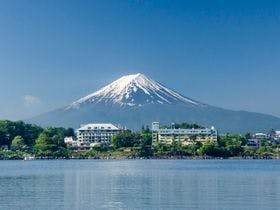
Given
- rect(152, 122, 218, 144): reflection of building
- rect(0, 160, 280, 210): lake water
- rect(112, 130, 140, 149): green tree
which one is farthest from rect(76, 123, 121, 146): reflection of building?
rect(0, 160, 280, 210): lake water

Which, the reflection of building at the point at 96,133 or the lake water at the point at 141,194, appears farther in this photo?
the reflection of building at the point at 96,133

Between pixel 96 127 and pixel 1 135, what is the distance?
2434cm

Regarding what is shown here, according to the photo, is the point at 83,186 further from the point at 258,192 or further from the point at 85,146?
the point at 85,146

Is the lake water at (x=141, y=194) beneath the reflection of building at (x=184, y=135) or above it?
beneath

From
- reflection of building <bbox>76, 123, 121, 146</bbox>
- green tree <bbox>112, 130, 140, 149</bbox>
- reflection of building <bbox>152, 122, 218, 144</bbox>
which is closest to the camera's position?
green tree <bbox>112, 130, 140, 149</bbox>

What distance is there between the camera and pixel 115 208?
2355 cm

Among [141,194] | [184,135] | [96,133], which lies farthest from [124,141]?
[141,194]

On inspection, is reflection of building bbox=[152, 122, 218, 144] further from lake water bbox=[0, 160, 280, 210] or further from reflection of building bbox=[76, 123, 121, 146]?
lake water bbox=[0, 160, 280, 210]

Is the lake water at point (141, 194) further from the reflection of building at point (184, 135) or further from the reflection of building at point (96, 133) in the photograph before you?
the reflection of building at point (96, 133)

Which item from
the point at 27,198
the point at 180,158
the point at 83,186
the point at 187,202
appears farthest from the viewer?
the point at 180,158

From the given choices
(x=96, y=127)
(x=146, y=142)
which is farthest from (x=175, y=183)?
(x=96, y=127)

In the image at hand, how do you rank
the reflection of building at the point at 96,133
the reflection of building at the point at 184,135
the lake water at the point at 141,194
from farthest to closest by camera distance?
the reflection of building at the point at 96,133
the reflection of building at the point at 184,135
the lake water at the point at 141,194

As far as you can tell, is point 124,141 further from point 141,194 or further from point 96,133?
point 141,194

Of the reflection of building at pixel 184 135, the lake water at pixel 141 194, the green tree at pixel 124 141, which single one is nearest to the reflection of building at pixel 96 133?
the reflection of building at pixel 184 135
